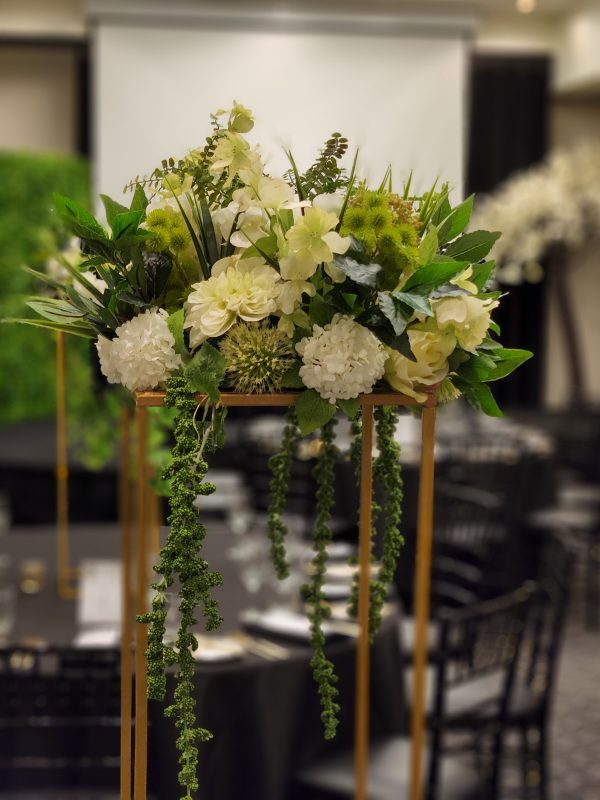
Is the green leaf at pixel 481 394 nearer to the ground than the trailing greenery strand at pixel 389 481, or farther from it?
farther from it

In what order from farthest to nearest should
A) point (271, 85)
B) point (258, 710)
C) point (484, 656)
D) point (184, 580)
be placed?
point (271, 85), point (484, 656), point (258, 710), point (184, 580)

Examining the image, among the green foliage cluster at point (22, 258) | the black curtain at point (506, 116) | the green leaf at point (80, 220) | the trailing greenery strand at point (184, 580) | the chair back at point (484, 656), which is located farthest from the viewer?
the black curtain at point (506, 116)

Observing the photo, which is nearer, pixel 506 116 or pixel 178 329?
pixel 178 329

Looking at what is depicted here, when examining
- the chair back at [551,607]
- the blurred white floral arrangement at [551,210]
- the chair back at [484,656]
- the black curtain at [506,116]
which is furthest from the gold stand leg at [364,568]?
the black curtain at [506,116]

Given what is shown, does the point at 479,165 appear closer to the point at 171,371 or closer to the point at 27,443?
the point at 27,443

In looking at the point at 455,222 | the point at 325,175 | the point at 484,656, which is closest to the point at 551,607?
the point at 484,656

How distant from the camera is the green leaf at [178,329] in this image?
139cm

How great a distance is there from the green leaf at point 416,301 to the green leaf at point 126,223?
12.8 inches

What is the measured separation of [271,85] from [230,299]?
9140 millimetres

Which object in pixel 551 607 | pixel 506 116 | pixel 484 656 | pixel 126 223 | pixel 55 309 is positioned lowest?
pixel 484 656

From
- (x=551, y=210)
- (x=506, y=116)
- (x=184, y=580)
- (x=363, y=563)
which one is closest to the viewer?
(x=184, y=580)

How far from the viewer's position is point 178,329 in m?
1.39

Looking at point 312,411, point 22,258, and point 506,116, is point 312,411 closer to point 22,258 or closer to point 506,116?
point 22,258

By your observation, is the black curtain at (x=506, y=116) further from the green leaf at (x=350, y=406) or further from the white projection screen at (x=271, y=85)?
the green leaf at (x=350, y=406)
